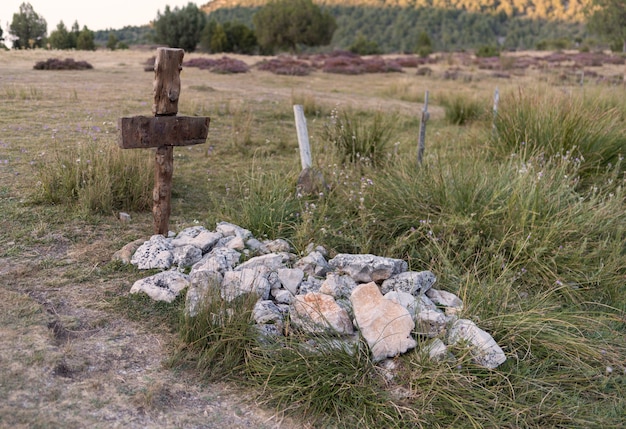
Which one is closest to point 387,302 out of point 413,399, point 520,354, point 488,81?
point 413,399

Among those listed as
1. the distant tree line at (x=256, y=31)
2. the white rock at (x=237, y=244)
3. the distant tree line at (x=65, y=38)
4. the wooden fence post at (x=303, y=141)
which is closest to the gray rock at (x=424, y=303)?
the white rock at (x=237, y=244)

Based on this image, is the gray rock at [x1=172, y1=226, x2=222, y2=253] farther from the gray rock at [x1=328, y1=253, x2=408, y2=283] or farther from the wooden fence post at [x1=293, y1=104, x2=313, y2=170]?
the wooden fence post at [x1=293, y1=104, x2=313, y2=170]

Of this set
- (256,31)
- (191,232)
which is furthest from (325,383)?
(256,31)

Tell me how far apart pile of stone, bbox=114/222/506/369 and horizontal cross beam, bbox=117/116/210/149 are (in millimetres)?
742

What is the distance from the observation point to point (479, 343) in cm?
315

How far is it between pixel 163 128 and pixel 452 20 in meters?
121

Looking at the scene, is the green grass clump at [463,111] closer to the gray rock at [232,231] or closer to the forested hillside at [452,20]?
the gray rock at [232,231]

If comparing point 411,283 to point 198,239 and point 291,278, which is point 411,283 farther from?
point 198,239

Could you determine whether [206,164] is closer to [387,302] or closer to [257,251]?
[257,251]

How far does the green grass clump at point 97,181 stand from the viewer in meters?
5.39

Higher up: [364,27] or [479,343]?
[364,27]

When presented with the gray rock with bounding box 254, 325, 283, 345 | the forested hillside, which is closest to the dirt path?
the gray rock with bounding box 254, 325, 283, 345

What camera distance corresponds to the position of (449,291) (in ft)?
13.3

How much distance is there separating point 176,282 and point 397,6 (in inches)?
5103
